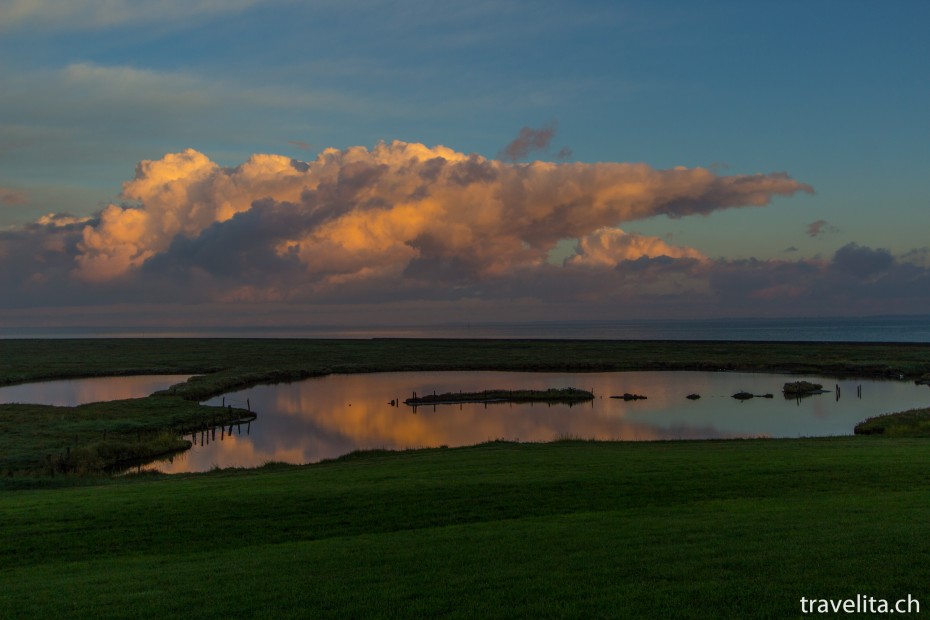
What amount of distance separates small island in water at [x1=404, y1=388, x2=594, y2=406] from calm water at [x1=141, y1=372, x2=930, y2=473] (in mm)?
2509

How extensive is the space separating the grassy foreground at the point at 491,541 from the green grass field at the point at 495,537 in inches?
2.3

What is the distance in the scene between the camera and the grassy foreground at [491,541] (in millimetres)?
10789

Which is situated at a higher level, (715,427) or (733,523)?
(733,523)

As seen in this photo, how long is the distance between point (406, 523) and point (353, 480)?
641cm

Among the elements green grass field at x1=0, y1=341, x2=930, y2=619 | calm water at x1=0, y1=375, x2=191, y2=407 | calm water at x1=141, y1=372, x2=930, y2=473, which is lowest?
calm water at x1=141, y1=372, x2=930, y2=473

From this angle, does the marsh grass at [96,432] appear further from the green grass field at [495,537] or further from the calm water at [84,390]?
the calm water at [84,390]

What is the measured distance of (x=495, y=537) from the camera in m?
14.8

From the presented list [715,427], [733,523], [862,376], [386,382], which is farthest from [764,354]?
[733,523]

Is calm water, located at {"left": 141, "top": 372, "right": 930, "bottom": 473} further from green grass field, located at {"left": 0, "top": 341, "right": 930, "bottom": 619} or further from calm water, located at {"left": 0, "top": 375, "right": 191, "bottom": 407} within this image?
green grass field, located at {"left": 0, "top": 341, "right": 930, "bottom": 619}

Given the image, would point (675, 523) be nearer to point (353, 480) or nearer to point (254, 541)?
point (254, 541)

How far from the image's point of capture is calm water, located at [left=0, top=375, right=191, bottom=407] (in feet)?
235

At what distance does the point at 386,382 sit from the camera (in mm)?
91000

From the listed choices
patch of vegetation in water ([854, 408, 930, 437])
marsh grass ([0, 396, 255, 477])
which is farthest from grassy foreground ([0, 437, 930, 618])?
marsh grass ([0, 396, 255, 477])

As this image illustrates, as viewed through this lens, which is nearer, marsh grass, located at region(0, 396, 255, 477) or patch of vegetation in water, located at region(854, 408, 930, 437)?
marsh grass, located at region(0, 396, 255, 477)
